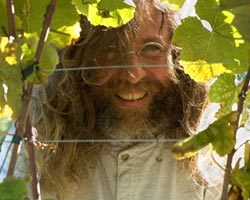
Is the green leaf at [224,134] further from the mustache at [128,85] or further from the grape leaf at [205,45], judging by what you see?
the mustache at [128,85]

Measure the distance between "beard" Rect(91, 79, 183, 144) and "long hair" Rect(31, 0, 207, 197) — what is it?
0.02 meters

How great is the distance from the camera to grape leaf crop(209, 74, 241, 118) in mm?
1044

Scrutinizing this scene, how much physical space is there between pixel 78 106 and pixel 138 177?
0.28 m

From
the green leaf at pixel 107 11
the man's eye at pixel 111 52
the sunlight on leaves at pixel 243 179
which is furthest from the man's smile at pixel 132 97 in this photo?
the sunlight on leaves at pixel 243 179

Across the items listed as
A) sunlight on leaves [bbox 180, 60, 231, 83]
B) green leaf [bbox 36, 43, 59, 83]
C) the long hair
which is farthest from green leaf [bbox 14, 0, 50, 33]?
the long hair

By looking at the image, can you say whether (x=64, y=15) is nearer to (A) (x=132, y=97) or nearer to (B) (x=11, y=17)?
(B) (x=11, y=17)

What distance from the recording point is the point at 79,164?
195 cm

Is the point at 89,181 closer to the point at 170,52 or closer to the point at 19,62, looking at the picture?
the point at 170,52

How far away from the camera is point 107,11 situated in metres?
1.08

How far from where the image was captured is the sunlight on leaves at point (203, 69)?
1047 millimetres

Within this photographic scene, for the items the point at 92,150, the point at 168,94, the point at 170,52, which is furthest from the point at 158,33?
the point at 92,150

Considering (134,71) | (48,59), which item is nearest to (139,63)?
(134,71)

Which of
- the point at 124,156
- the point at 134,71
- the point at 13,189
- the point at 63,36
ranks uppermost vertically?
the point at 134,71

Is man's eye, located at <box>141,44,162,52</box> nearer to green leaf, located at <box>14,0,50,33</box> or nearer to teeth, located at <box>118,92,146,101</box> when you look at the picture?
teeth, located at <box>118,92,146,101</box>
